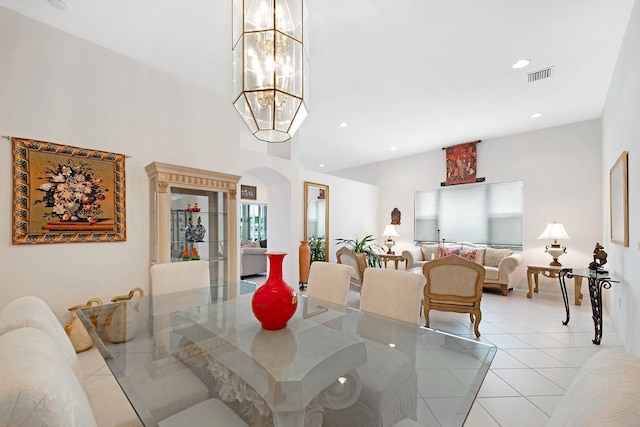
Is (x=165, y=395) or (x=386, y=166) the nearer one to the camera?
(x=165, y=395)

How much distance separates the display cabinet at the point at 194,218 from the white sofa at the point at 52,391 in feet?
5.53

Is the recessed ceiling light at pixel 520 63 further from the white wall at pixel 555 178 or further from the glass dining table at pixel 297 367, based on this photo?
the glass dining table at pixel 297 367

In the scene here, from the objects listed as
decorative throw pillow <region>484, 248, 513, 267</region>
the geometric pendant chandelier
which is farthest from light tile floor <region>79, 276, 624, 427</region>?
the geometric pendant chandelier

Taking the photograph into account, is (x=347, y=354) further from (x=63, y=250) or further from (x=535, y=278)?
(x=535, y=278)

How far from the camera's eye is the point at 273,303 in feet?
4.80

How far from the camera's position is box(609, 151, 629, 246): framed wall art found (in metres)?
2.57

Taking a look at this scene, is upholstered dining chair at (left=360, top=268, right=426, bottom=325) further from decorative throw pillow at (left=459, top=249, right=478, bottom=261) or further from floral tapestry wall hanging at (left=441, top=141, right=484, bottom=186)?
floral tapestry wall hanging at (left=441, top=141, right=484, bottom=186)

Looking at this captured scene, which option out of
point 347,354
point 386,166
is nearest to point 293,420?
point 347,354

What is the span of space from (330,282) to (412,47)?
7.70 feet

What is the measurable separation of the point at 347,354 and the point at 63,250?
8.86ft

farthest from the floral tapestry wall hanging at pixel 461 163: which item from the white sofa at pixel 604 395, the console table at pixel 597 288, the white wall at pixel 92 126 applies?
the white sofa at pixel 604 395

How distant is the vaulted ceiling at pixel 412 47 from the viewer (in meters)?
2.25

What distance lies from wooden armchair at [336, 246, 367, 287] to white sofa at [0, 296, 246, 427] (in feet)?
9.58

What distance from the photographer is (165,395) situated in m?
1.21
